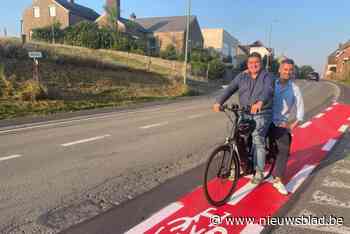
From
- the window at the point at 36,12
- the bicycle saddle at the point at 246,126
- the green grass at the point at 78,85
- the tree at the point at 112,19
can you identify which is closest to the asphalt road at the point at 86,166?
the bicycle saddle at the point at 246,126

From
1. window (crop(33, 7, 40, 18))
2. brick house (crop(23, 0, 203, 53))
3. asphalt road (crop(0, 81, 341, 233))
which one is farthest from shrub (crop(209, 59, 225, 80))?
window (crop(33, 7, 40, 18))

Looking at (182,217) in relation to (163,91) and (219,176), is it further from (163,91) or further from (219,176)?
(163,91)

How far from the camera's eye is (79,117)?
474 inches

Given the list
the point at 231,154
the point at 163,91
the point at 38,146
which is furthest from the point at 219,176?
the point at 163,91

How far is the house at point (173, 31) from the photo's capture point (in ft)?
197

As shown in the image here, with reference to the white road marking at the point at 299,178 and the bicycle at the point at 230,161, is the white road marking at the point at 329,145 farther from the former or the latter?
the bicycle at the point at 230,161

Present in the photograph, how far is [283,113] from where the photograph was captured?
4.57 meters

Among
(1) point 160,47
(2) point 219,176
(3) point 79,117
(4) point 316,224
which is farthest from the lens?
(1) point 160,47

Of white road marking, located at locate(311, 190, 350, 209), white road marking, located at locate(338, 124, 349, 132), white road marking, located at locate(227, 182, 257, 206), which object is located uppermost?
white road marking, located at locate(338, 124, 349, 132)

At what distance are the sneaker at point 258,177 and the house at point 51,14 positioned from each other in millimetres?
54727

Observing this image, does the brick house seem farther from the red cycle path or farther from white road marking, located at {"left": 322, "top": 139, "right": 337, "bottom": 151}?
the red cycle path

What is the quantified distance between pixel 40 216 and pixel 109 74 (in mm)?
22655

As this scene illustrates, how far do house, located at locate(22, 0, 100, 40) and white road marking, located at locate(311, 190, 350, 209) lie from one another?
55.4 metres

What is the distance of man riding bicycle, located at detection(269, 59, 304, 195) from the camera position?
4555 millimetres
